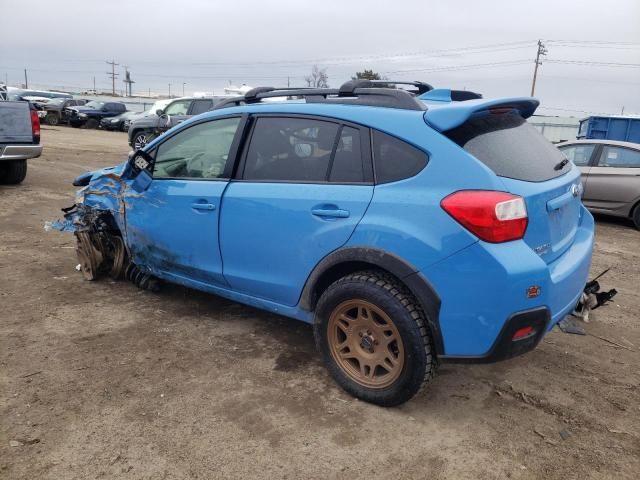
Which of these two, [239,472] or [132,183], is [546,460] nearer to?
[239,472]

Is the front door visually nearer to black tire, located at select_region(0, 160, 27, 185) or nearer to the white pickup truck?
the white pickup truck

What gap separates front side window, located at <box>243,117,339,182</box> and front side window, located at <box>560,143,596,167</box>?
285 inches

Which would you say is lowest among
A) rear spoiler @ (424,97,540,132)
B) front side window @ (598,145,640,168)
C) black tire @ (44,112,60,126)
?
black tire @ (44,112,60,126)

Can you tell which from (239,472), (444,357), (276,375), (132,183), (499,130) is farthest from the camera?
(132,183)

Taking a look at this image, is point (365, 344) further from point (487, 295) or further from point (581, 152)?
point (581, 152)

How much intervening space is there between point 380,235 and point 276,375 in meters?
1.18

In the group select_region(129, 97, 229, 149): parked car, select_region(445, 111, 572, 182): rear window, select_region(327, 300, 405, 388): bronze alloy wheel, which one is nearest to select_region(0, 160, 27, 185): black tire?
select_region(129, 97, 229, 149): parked car

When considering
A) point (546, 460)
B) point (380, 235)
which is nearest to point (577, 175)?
point (380, 235)

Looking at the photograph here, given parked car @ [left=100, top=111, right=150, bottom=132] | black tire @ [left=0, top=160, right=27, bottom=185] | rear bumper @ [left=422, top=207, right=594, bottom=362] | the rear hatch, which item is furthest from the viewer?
parked car @ [left=100, top=111, right=150, bottom=132]

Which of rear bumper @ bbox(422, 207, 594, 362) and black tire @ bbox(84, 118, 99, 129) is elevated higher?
rear bumper @ bbox(422, 207, 594, 362)

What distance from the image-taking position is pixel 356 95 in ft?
10.9

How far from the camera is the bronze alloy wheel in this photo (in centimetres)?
286

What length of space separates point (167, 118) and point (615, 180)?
11.5 m

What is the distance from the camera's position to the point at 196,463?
2506 mm
